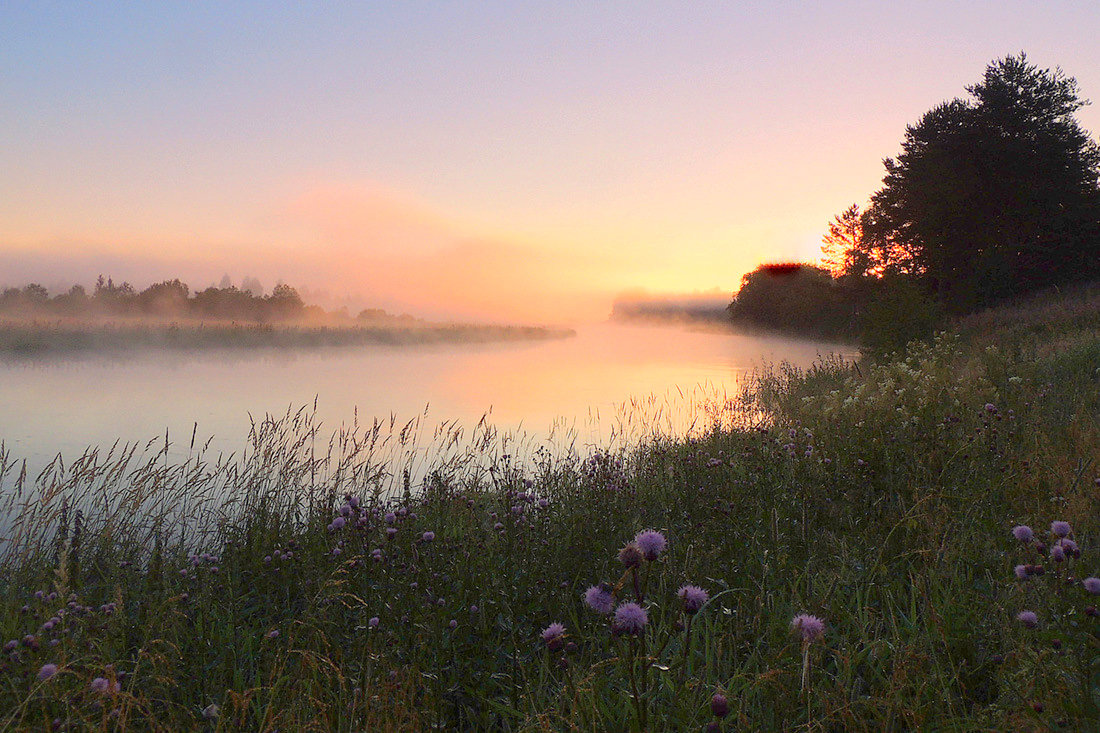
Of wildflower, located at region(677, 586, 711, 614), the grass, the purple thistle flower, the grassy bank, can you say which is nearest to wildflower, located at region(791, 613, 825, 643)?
the grass

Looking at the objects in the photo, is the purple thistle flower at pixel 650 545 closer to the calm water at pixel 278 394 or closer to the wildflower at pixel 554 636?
the wildflower at pixel 554 636

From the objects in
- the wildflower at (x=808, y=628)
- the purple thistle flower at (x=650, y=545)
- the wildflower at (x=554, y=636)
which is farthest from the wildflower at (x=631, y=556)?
the wildflower at (x=808, y=628)

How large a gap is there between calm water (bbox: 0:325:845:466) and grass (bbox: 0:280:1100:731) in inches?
213

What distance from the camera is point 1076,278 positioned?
2853 centimetres

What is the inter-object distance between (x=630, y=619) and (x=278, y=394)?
16886mm

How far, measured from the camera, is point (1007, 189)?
95.7 ft

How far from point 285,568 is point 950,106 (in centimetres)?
3541

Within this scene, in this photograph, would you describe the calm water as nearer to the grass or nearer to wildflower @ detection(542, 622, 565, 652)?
the grass

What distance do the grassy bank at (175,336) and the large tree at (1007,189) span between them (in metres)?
35.2

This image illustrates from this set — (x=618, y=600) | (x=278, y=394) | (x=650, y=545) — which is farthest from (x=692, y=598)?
(x=278, y=394)

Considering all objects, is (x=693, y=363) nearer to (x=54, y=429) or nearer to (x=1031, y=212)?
(x=1031, y=212)

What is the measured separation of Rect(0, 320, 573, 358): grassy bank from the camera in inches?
1209

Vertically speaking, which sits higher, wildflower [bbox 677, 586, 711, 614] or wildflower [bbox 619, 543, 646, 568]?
wildflower [bbox 619, 543, 646, 568]

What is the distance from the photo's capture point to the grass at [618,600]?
2379 mm
